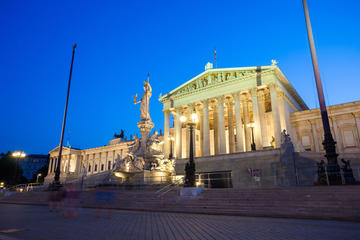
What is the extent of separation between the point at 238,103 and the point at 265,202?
25158mm

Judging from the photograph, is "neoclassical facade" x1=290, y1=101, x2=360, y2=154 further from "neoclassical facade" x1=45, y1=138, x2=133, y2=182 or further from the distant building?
the distant building

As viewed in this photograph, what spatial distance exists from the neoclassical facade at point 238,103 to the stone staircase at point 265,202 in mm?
18222

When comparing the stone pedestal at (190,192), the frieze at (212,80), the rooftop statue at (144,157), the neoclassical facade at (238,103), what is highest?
the frieze at (212,80)

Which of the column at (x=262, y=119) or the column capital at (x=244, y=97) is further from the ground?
the column capital at (x=244, y=97)

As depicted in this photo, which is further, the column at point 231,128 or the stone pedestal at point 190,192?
the column at point 231,128

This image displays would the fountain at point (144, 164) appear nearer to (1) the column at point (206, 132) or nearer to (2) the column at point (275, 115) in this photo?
(1) the column at point (206, 132)

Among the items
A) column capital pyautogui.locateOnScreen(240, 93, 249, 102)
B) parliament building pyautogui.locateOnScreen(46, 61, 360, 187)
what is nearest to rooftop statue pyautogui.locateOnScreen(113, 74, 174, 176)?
parliament building pyautogui.locateOnScreen(46, 61, 360, 187)

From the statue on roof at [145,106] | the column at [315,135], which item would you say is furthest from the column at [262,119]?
the statue on roof at [145,106]

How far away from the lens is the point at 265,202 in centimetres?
1173

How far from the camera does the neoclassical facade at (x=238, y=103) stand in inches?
1302

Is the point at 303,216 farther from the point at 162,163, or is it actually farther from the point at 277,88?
the point at 277,88

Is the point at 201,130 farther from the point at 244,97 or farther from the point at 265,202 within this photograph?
the point at 265,202

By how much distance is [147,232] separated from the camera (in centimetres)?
696

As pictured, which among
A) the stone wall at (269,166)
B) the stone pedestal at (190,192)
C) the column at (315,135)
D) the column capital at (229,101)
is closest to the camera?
the stone pedestal at (190,192)
